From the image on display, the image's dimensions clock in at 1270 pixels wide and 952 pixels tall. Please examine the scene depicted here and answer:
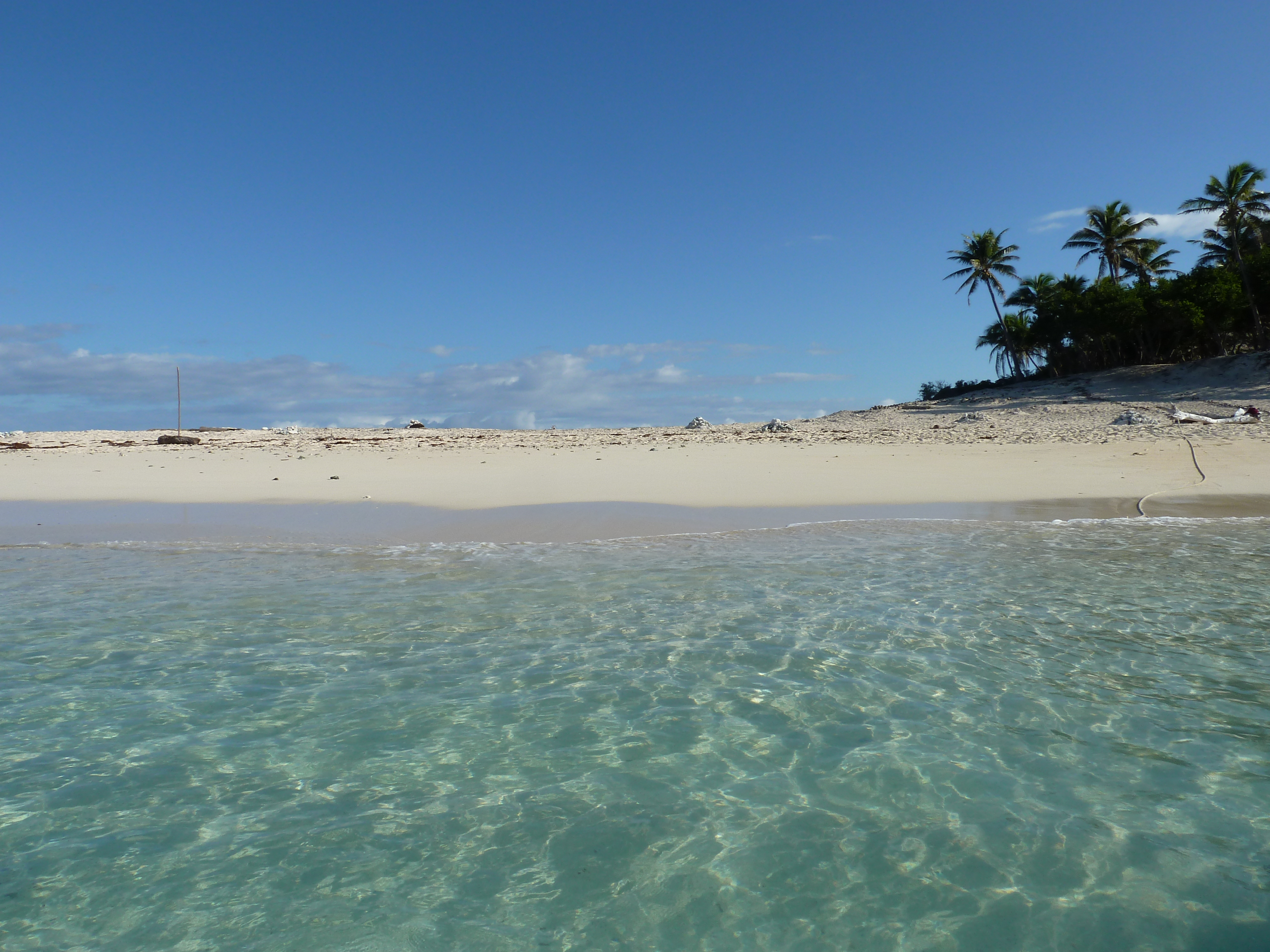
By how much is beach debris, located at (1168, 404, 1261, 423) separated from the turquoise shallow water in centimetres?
Answer: 1893

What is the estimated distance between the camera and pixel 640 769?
3.70 meters

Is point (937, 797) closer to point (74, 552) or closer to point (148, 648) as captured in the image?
point (148, 648)

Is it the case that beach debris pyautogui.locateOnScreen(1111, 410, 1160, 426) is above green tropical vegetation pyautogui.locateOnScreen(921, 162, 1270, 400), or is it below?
below

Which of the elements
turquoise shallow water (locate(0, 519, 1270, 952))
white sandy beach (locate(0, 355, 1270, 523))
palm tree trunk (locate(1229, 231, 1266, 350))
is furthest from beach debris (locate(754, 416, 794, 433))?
palm tree trunk (locate(1229, 231, 1266, 350))

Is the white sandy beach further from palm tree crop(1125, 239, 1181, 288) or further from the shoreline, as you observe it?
palm tree crop(1125, 239, 1181, 288)

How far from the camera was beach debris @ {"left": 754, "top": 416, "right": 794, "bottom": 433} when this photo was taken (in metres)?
26.7

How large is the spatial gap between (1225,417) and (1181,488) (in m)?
13.6

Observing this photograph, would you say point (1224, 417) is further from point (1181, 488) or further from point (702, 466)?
point (702, 466)

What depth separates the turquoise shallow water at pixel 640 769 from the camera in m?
2.67

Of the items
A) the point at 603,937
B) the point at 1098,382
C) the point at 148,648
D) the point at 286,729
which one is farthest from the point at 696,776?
the point at 1098,382

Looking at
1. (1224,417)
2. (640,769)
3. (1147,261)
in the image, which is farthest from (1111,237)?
(640,769)

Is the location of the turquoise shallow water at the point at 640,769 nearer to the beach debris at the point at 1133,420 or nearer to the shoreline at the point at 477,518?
the shoreline at the point at 477,518

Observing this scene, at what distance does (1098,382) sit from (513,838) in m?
42.3

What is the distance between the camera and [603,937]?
8.39 feet
